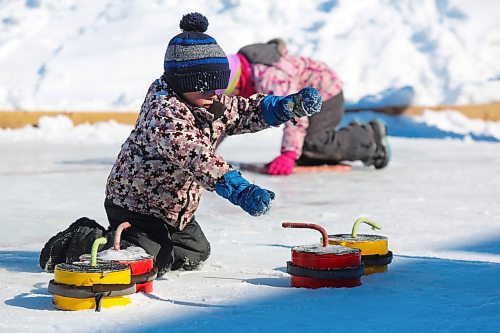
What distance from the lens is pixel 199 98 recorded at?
2330 mm

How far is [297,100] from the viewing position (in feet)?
7.71

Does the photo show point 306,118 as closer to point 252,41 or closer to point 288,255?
point 288,255

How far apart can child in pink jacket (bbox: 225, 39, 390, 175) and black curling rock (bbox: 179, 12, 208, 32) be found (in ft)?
7.98

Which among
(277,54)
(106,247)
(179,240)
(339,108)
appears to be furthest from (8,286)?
(339,108)

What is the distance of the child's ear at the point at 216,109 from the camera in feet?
7.72

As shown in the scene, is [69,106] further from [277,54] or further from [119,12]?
[277,54]

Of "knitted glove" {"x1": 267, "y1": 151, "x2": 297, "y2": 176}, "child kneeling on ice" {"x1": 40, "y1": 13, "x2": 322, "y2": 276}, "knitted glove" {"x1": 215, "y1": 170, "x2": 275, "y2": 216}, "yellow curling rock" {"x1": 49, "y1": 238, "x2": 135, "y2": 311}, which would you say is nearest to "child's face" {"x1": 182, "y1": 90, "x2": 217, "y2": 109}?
"child kneeling on ice" {"x1": 40, "y1": 13, "x2": 322, "y2": 276}

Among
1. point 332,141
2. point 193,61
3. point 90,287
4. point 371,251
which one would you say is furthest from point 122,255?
point 332,141

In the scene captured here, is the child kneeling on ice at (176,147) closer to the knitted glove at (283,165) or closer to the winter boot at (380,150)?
the knitted glove at (283,165)

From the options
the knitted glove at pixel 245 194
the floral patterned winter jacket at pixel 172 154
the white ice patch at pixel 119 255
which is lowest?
the white ice patch at pixel 119 255

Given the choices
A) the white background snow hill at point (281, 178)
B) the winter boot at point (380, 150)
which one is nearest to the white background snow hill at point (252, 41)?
the white background snow hill at point (281, 178)

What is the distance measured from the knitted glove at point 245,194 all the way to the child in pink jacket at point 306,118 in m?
2.72

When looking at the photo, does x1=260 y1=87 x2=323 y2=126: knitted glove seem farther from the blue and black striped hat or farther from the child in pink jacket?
the child in pink jacket

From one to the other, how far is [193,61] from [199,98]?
0.09 metres
